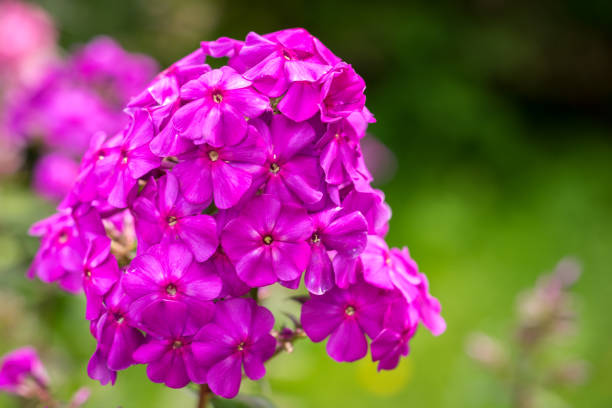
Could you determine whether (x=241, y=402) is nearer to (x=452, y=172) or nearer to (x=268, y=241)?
(x=268, y=241)

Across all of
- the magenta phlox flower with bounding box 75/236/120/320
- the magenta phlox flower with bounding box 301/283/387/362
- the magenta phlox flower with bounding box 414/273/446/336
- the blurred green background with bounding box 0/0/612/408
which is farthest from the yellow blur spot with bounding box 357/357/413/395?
the magenta phlox flower with bounding box 75/236/120/320

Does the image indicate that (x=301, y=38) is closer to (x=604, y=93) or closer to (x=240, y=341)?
(x=240, y=341)

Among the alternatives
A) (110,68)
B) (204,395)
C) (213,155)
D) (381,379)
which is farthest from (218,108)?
(381,379)

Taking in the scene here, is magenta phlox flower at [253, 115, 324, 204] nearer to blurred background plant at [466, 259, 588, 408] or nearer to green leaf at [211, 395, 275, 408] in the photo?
green leaf at [211, 395, 275, 408]

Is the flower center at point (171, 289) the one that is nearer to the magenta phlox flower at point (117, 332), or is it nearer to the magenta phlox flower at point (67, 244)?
the magenta phlox flower at point (117, 332)

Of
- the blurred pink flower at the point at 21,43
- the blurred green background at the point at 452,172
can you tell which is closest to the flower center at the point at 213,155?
the blurred green background at the point at 452,172

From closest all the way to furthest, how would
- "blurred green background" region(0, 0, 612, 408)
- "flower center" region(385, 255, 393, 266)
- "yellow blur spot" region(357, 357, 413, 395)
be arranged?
"flower center" region(385, 255, 393, 266), "blurred green background" region(0, 0, 612, 408), "yellow blur spot" region(357, 357, 413, 395)

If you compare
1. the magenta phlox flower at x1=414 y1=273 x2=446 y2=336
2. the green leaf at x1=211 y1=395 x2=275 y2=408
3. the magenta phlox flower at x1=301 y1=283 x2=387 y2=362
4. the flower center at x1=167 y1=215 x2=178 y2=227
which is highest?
the flower center at x1=167 y1=215 x2=178 y2=227

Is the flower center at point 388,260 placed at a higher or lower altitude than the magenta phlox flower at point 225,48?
lower
